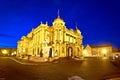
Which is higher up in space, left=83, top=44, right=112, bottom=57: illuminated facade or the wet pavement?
left=83, top=44, right=112, bottom=57: illuminated facade

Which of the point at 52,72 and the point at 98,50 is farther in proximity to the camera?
the point at 98,50

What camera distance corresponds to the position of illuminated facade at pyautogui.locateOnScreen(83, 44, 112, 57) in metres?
114

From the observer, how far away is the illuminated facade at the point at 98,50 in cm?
11444

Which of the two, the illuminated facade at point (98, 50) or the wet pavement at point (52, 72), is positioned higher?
the illuminated facade at point (98, 50)

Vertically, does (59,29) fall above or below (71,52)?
above

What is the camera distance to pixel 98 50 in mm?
118000

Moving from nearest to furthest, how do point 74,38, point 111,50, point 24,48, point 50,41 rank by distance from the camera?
point 50,41, point 74,38, point 24,48, point 111,50

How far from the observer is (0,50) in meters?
147

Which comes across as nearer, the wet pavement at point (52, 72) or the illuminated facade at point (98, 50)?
the wet pavement at point (52, 72)

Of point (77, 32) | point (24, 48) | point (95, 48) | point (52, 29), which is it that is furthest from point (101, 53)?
point (52, 29)

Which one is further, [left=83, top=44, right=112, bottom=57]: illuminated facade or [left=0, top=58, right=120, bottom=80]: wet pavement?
[left=83, top=44, right=112, bottom=57]: illuminated facade

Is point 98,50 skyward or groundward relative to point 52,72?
skyward

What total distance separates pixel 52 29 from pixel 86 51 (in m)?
53.4

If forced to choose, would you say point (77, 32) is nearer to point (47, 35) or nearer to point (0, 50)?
point (47, 35)
